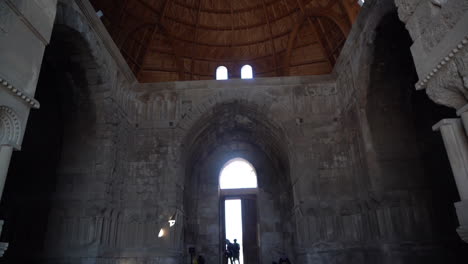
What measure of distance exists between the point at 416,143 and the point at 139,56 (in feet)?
47.6

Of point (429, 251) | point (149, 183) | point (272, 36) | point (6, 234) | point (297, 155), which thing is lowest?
point (429, 251)

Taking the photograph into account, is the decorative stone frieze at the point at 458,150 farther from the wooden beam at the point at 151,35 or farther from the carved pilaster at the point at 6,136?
the wooden beam at the point at 151,35

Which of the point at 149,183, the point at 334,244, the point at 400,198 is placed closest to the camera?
the point at 400,198

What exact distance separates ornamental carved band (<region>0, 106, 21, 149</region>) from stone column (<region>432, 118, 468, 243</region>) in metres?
7.66

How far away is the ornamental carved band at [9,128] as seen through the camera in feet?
18.1

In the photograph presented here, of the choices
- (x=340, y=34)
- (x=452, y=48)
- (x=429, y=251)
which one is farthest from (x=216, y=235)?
(x=452, y=48)

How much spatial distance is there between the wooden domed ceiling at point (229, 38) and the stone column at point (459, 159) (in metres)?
12.3

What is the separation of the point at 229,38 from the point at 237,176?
31.1 ft

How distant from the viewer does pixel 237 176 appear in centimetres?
2256

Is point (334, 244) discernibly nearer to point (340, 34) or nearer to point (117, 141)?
point (117, 141)

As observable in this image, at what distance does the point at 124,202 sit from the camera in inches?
526

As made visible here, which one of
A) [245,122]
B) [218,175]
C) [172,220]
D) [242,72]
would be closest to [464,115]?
[172,220]

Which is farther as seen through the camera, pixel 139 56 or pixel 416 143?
pixel 139 56

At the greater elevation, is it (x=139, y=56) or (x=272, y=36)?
(x=272, y=36)
